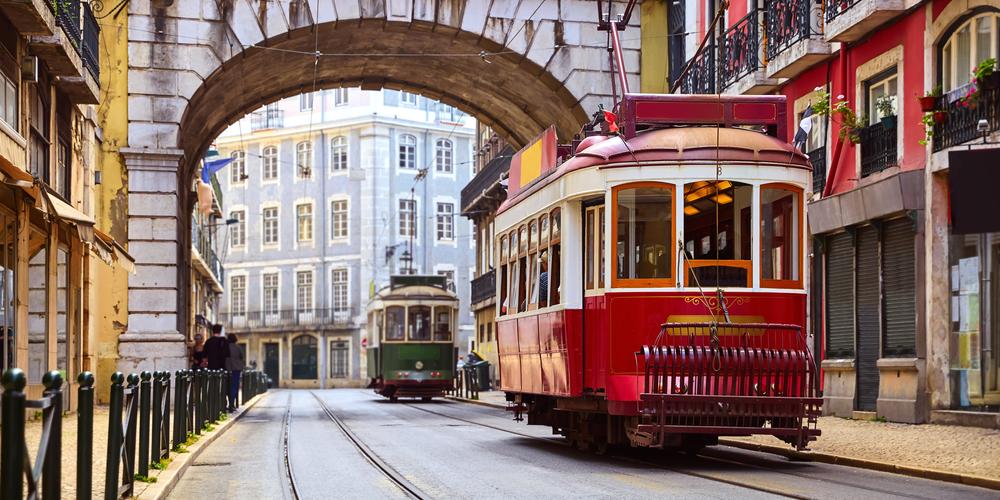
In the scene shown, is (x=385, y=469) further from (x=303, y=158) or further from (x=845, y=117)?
(x=303, y=158)

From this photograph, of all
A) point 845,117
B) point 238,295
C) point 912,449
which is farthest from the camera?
point 238,295

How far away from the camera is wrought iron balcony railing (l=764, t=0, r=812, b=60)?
72.5 ft

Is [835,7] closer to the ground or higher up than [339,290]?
higher up

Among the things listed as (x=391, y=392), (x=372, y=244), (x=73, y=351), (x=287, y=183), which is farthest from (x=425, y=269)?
(x=73, y=351)

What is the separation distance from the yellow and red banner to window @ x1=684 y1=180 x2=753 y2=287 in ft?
6.46

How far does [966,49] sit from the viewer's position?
1781 cm

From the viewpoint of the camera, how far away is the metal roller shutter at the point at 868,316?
20359 mm

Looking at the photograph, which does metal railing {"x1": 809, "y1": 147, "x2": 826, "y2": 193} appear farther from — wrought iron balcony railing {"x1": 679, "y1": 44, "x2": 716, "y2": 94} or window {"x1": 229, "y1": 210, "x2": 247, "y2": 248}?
window {"x1": 229, "y1": 210, "x2": 247, "y2": 248}

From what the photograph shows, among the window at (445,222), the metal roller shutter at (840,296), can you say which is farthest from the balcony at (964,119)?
the window at (445,222)

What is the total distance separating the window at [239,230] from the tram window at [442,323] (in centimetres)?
3900

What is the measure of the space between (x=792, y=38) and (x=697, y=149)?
10.6 m

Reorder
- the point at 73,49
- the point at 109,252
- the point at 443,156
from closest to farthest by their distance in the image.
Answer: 1. the point at 109,252
2. the point at 73,49
3. the point at 443,156

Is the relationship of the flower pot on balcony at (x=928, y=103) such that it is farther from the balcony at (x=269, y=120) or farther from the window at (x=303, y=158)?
the balcony at (x=269, y=120)

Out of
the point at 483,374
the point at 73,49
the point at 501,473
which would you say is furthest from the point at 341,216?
the point at 501,473
